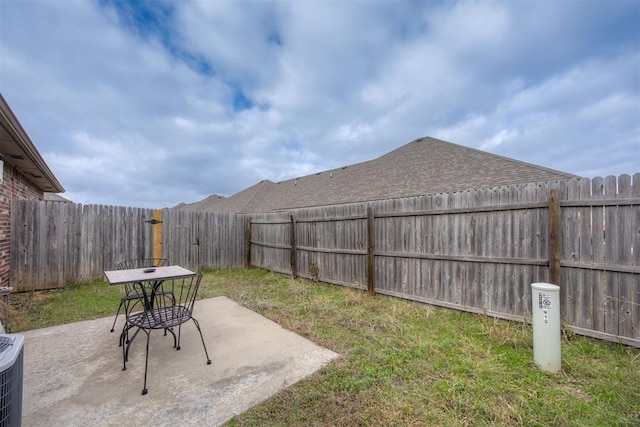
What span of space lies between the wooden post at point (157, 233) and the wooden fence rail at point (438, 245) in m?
0.11

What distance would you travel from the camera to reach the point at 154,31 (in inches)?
241

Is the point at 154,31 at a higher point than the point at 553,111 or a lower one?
higher

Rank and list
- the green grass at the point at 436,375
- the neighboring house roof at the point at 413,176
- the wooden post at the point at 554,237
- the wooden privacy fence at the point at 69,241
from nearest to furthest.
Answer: the green grass at the point at 436,375
the wooden post at the point at 554,237
the wooden privacy fence at the point at 69,241
the neighboring house roof at the point at 413,176

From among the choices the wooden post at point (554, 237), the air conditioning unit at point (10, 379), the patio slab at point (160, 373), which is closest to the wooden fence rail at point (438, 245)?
the wooden post at point (554, 237)

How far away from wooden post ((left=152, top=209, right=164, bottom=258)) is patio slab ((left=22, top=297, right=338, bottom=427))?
3798 millimetres

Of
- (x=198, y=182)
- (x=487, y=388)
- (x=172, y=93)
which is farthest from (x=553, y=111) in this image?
(x=198, y=182)

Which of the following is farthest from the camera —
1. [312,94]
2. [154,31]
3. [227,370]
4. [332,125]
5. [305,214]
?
[332,125]

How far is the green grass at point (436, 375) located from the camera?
6.00 feet

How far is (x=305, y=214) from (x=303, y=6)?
477 centimetres

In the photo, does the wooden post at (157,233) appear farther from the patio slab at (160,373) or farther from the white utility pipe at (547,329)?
the white utility pipe at (547,329)

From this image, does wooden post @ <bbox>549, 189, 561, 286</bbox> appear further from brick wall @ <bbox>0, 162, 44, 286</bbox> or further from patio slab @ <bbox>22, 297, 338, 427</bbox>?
→ brick wall @ <bbox>0, 162, 44, 286</bbox>

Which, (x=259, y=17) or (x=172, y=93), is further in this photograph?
(x=172, y=93)

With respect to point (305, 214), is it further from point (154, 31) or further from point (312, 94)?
point (312, 94)

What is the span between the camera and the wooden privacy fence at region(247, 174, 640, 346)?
9.14ft
